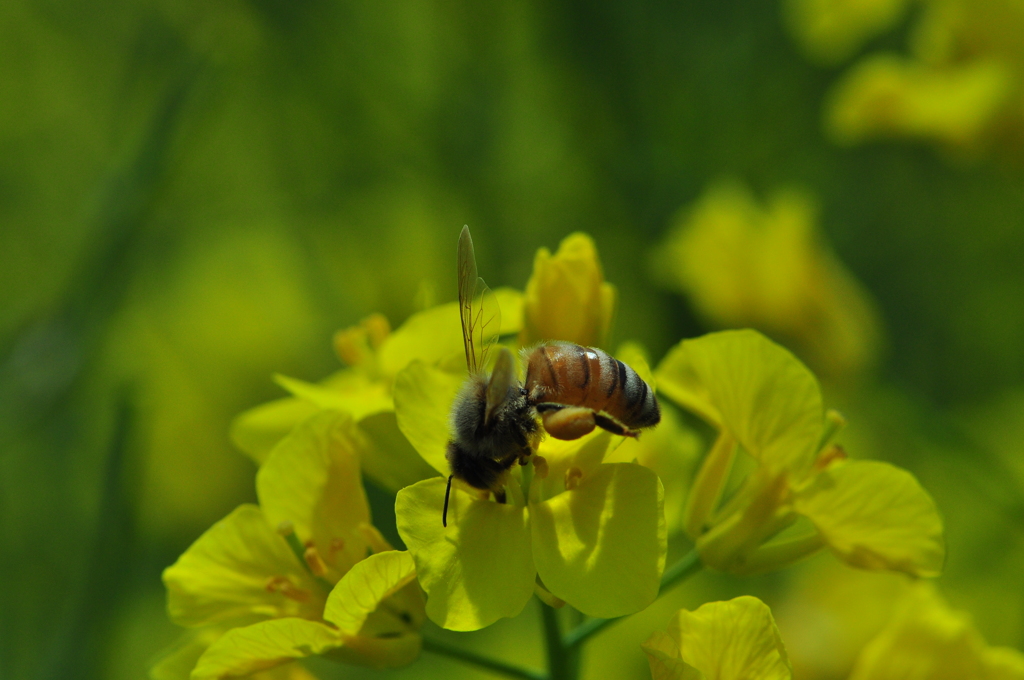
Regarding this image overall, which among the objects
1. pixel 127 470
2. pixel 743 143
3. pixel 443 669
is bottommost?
pixel 443 669

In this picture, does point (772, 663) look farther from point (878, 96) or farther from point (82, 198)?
point (82, 198)

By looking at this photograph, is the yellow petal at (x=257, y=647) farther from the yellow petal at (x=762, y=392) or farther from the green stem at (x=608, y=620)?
the yellow petal at (x=762, y=392)

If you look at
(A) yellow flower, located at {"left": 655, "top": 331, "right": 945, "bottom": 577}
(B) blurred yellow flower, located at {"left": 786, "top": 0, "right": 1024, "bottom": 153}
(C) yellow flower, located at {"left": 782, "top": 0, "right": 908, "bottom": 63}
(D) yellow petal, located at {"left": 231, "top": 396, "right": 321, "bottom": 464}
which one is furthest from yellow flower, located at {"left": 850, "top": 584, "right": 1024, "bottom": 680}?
(C) yellow flower, located at {"left": 782, "top": 0, "right": 908, "bottom": 63}

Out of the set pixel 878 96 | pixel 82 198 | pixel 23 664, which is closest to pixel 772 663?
pixel 23 664

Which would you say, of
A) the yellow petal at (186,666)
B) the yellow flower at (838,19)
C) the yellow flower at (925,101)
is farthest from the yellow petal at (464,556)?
the yellow flower at (838,19)

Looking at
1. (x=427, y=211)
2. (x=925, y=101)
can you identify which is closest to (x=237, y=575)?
(x=925, y=101)
